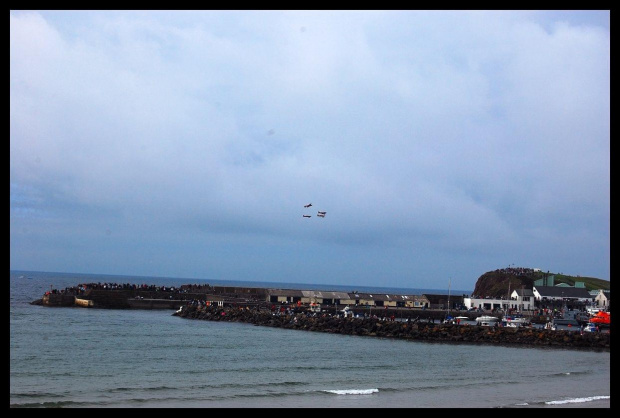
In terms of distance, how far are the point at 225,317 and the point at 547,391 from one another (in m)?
36.3

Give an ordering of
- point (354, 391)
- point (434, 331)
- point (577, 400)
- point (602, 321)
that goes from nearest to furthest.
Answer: point (577, 400) → point (354, 391) → point (434, 331) → point (602, 321)

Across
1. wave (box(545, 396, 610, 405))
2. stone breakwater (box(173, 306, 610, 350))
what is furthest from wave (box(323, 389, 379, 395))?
stone breakwater (box(173, 306, 610, 350))

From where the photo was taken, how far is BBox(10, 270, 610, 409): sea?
71.4 ft

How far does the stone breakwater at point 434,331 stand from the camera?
1708 inches

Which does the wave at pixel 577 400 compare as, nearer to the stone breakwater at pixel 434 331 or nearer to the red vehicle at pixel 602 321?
the stone breakwater at pixel 434 331

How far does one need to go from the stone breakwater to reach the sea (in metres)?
2.24

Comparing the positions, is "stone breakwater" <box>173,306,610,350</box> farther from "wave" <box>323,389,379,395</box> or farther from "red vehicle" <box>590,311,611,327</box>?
"wave" <box>323,389,379,395</box>

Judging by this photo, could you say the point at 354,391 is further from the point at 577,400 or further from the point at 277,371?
the point at 577,400

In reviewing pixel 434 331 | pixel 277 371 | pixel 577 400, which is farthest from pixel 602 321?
pixel 277 371

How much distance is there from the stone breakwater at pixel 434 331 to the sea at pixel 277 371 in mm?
2241

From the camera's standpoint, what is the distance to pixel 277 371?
2831 cm

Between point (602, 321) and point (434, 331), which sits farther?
point (602, 321)

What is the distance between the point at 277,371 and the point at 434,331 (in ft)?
68.6

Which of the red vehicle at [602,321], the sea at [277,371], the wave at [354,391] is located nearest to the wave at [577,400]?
the sea at [277,371]
